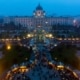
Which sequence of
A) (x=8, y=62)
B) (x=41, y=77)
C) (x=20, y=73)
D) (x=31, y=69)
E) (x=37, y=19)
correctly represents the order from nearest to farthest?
(x=41, y=77) < (x=20, y=73) < (x=31, y=69) < (x=8, y=62) < (x=37, y=19)

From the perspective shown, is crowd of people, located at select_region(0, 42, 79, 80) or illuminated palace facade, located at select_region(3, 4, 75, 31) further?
illuminated palace facade, located at select_region(3, 4, 75, 31)

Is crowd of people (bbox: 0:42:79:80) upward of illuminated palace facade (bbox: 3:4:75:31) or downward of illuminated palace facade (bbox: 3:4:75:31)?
downward

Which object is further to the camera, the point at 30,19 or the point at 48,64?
the point at 30,19

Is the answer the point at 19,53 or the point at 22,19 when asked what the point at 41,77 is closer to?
the point at 19,53

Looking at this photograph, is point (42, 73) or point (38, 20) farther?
point (38, 20)

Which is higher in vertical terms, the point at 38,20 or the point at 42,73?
the point at 38,20

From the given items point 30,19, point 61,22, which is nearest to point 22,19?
point 30,19

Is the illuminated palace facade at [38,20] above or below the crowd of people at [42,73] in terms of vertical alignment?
above

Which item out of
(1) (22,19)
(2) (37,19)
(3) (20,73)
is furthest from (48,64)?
(1) (22,19)

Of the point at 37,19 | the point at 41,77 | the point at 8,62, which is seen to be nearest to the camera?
the point at 41,77

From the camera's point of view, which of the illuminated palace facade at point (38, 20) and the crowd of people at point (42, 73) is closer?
the crowd of people at point (42, 73)
